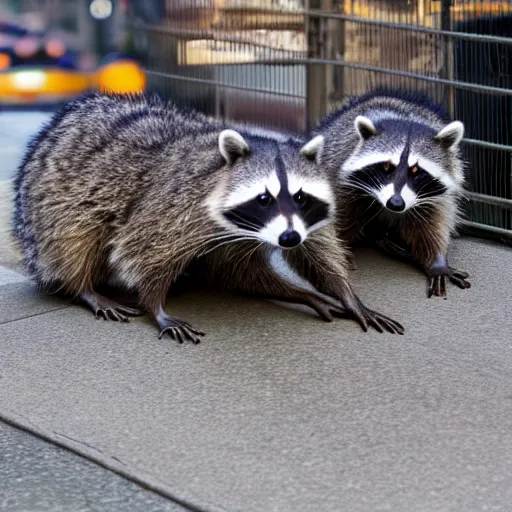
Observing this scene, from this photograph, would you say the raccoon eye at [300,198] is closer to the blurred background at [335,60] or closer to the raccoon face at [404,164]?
the raccoon face at [404,164]

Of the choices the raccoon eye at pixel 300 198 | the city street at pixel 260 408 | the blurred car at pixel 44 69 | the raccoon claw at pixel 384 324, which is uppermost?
the blurred car at pixel 44 69

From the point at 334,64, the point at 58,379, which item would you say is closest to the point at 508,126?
the point at 334,64

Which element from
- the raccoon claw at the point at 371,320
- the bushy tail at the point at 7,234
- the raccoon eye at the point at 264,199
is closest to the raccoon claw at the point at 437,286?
the raccoon claw at the point at 371,320

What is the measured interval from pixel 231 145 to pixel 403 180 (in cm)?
97

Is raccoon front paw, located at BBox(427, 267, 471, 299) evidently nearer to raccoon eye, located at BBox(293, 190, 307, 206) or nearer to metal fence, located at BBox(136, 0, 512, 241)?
metal fence, located at BBox(136, 0, 512, 241)

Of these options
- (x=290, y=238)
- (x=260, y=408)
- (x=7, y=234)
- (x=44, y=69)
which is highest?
(x=44, y=69)

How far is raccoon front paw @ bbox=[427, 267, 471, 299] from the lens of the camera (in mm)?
4902

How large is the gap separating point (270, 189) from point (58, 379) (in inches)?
43.9

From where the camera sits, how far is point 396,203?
192 inches

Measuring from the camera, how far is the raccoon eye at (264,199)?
429cm

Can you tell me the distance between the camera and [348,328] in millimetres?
4438

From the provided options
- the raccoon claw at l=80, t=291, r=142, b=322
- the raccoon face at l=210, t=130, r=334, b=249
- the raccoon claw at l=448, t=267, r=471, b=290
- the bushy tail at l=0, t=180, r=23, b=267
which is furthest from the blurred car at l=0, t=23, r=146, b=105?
the raccoon face at l=210, t=130, r=334, b=249

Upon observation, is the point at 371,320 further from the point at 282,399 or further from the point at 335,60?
the point at 335,60

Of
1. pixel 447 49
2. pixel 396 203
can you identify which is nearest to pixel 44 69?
pixel 447 49
